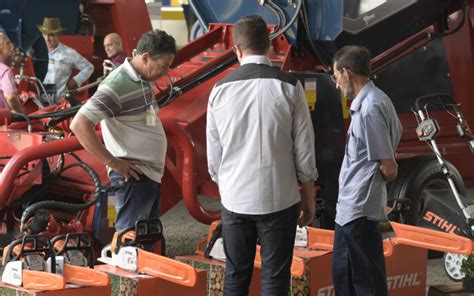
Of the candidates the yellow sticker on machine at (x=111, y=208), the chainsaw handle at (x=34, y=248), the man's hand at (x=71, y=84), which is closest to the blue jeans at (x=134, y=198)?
the chainsaw handle at (x=34, y=248)

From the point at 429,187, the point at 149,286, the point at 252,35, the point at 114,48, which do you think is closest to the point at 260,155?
the point at 252,35

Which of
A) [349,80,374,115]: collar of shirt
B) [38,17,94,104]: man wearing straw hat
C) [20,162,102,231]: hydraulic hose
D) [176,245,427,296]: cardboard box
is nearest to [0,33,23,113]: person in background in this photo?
[20,162,102,231]: hydraulic hose

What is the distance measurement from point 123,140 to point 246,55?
957 millimetres

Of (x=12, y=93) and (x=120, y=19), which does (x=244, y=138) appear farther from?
(x=120, y=19)

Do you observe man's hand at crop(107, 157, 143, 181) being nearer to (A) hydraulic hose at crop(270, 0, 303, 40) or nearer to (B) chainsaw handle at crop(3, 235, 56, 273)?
(B) chainsaw handle at crop(3, 235, 56, 273)

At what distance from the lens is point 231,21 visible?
7.61m

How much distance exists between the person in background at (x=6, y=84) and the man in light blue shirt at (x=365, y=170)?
3.74 metres

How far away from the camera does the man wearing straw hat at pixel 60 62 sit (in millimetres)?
9602

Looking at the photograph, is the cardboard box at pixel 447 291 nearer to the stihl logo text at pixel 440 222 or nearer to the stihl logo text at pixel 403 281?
the stihl logo text at pixel 403 281

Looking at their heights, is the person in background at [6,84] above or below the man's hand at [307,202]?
above

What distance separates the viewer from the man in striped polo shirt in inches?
198

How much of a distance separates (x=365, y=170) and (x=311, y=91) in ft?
7.09

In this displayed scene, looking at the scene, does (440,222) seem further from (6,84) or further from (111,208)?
(6,84)

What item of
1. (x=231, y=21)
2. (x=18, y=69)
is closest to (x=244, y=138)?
(x=231, y=21)
